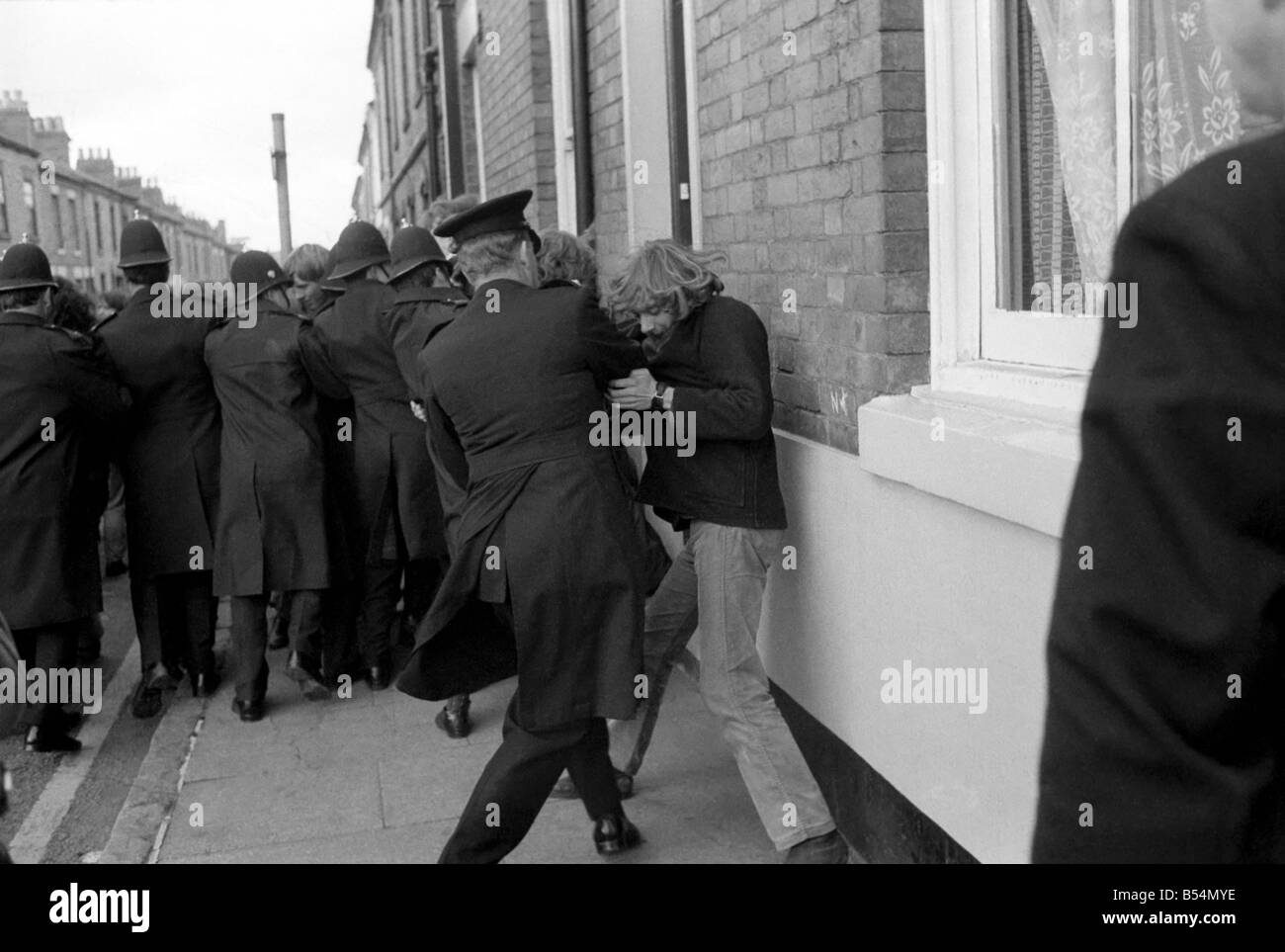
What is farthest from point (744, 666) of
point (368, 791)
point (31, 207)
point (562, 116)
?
point (31, 207)

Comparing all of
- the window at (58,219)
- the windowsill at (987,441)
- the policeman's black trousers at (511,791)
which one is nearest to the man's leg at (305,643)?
the policeman's black trousers at (511,791)

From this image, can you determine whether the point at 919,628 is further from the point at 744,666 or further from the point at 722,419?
the point at 722,419

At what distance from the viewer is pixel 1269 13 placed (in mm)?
1070

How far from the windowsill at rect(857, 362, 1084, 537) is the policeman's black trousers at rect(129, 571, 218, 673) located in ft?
13.2

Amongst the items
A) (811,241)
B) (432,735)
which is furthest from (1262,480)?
(432,735)

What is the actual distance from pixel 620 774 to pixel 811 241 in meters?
2.02

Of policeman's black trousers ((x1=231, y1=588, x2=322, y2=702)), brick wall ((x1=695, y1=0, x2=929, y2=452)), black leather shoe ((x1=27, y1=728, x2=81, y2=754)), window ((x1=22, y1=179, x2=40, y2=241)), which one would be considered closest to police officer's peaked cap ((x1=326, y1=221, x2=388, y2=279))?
policeman's black trousers ((x1=231, y1=588, x2=322, y2=702))

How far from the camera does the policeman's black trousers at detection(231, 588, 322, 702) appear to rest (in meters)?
6.38

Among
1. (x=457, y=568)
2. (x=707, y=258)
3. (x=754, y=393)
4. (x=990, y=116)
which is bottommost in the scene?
(x=457, y=568)

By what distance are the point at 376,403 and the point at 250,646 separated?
1.27 meters

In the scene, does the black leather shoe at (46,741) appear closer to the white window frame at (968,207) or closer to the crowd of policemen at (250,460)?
the crowd of policemen at (250,460)

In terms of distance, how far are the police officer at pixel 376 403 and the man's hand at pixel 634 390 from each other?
256 centimetres

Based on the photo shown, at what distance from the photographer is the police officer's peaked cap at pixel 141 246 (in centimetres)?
645
